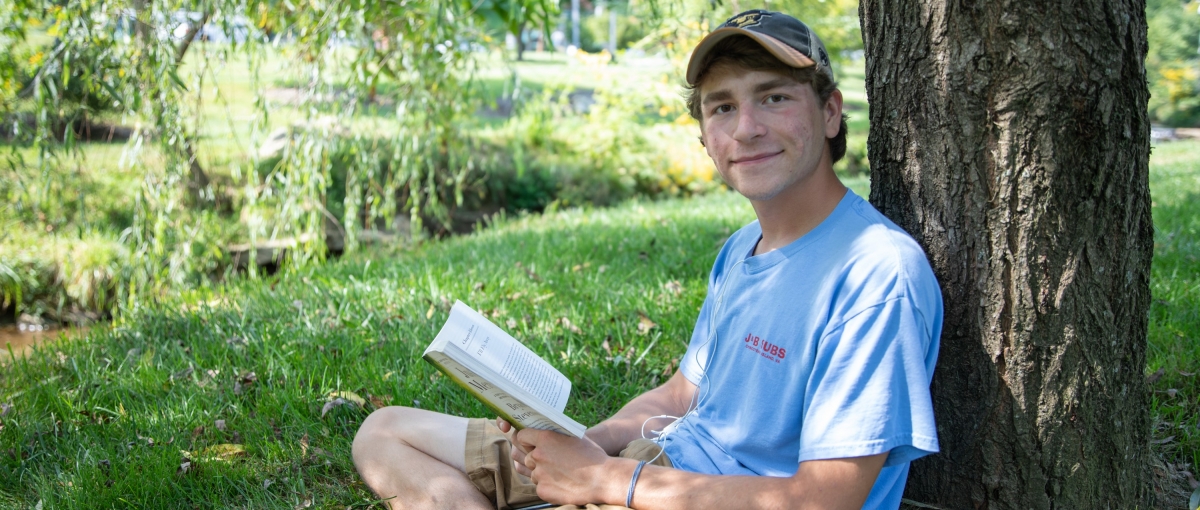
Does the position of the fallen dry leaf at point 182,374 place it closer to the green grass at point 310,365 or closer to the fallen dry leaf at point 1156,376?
the green grass at point 310,365

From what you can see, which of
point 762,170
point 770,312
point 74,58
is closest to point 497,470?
point 770,312

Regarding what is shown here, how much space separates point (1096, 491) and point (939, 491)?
369mm

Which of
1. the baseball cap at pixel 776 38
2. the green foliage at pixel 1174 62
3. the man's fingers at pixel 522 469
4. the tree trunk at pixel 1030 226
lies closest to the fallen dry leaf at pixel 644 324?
the man's fingers at pixel 522 469

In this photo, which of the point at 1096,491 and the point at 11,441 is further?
the point at 11,441

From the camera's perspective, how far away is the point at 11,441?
3.19m

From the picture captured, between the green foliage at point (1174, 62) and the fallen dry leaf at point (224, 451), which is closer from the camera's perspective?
the fallen dry leaf at point (224, 451)

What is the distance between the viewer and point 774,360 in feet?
6.47

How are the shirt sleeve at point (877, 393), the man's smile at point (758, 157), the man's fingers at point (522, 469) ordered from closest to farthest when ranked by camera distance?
1. the shirt sleeve at point (877, 393)
2. the man's smile at point (758, 157)
3. the man's fingers at point (522, 469)

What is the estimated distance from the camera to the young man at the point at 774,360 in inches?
67.9

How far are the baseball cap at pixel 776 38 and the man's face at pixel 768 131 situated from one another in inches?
2.8

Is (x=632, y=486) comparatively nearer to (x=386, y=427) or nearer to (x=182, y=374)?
(x=386, y=427)

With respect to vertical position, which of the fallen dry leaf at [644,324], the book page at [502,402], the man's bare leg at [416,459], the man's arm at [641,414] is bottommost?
the fallen dry leaf at [644,324]

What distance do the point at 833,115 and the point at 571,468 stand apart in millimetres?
1136

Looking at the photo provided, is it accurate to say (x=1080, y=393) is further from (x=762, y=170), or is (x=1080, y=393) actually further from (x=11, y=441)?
(x=11, y=441)
